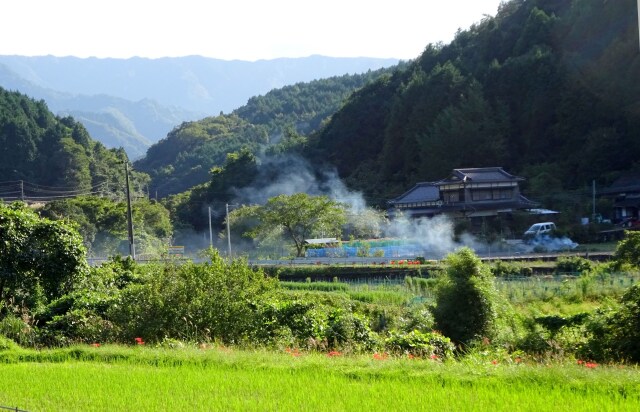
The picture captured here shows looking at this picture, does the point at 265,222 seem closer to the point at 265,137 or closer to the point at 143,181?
the point at 143,181

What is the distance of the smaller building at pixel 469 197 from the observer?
40938 mm

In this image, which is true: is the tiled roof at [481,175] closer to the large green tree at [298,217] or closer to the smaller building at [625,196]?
the smaller building at [625,196]

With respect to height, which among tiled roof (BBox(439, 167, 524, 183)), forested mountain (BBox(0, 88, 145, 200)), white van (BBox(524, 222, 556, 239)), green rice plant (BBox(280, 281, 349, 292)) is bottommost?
green rice plant (BBox(280, 281, 349, 292))

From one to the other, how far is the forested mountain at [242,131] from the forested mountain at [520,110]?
15501mm

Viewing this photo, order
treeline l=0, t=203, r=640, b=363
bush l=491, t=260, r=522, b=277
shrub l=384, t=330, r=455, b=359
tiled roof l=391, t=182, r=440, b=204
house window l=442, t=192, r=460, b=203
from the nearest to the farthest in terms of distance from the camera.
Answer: shrub l=384, t=330, r=455, b=359
treeline l=0, t=203, r=640, b=363
bush l=491, t=260, r=522, b=277
house window l=442, t=192, r=460, b=203
tiled roof l=391, t=182, r=440, b=204

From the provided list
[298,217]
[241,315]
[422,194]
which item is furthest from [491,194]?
[241,315]

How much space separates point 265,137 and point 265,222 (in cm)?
5649

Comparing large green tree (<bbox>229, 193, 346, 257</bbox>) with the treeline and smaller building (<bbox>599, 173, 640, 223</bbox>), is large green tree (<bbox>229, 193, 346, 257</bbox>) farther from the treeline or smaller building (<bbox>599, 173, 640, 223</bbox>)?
the treeline

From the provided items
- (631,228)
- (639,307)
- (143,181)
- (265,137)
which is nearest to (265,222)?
(631,228)

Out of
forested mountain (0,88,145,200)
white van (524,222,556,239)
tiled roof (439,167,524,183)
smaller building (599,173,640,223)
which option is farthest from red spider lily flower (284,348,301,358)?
forested mountain (0,88,145,200)

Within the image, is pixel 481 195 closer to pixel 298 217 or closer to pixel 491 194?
pixel 491 194

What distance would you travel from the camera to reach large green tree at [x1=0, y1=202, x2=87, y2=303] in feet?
42.7

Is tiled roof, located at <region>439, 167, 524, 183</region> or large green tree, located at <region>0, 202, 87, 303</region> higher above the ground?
tiled roof, located at <region>439, 167, 524, 183</region>

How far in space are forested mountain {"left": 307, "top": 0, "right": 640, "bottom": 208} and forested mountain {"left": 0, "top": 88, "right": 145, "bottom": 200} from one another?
2009 cm
